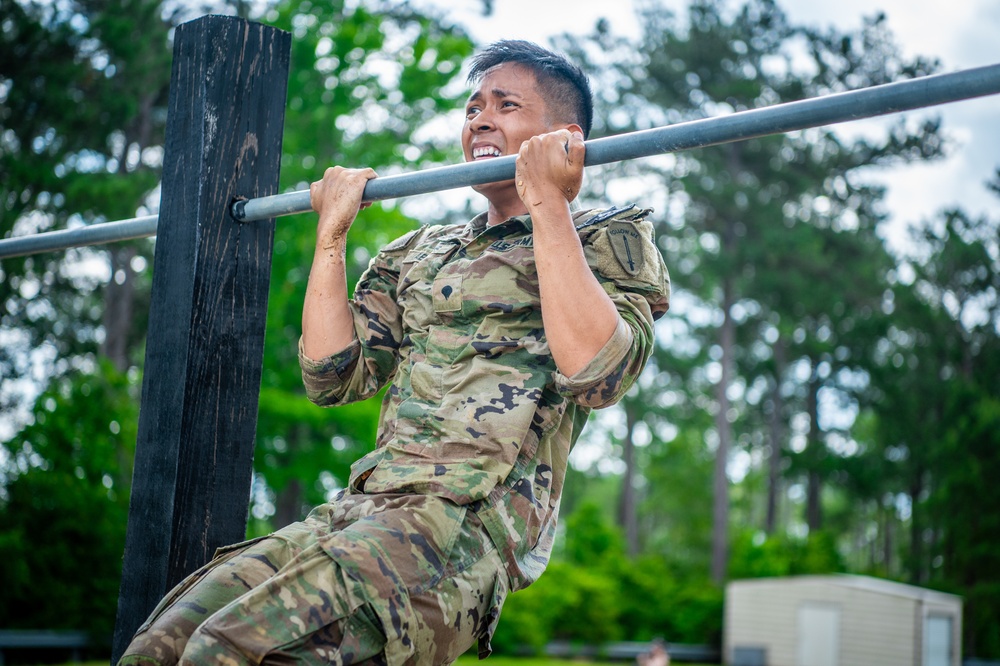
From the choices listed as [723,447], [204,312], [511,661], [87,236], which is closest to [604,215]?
[204,312]

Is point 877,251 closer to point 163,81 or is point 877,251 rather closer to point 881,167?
point 881,167

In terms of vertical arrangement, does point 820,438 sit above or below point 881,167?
below

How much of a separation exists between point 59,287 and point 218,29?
20.5m

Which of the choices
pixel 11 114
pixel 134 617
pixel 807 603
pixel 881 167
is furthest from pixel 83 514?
pixel 881 167

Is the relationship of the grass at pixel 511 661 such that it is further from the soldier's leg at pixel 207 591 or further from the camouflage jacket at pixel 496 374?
the soldier's leg at pixel 207 591

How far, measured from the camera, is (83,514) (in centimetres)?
1316

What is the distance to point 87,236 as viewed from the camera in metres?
2.44

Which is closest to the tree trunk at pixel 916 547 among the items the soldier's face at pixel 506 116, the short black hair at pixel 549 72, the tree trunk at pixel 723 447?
the tree trunk at pixel 723 447

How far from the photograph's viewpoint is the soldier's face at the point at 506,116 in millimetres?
2092

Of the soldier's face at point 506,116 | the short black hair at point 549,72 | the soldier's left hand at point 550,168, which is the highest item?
the short black hair at point 549,72

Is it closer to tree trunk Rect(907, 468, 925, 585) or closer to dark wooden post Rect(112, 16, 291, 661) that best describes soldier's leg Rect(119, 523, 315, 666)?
dark wooden post Rect(112, 16, 291, 661)

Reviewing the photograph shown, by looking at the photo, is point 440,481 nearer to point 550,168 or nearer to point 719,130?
point 550,168

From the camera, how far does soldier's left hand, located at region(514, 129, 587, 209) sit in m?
1.75

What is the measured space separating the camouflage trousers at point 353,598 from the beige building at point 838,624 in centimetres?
2179
